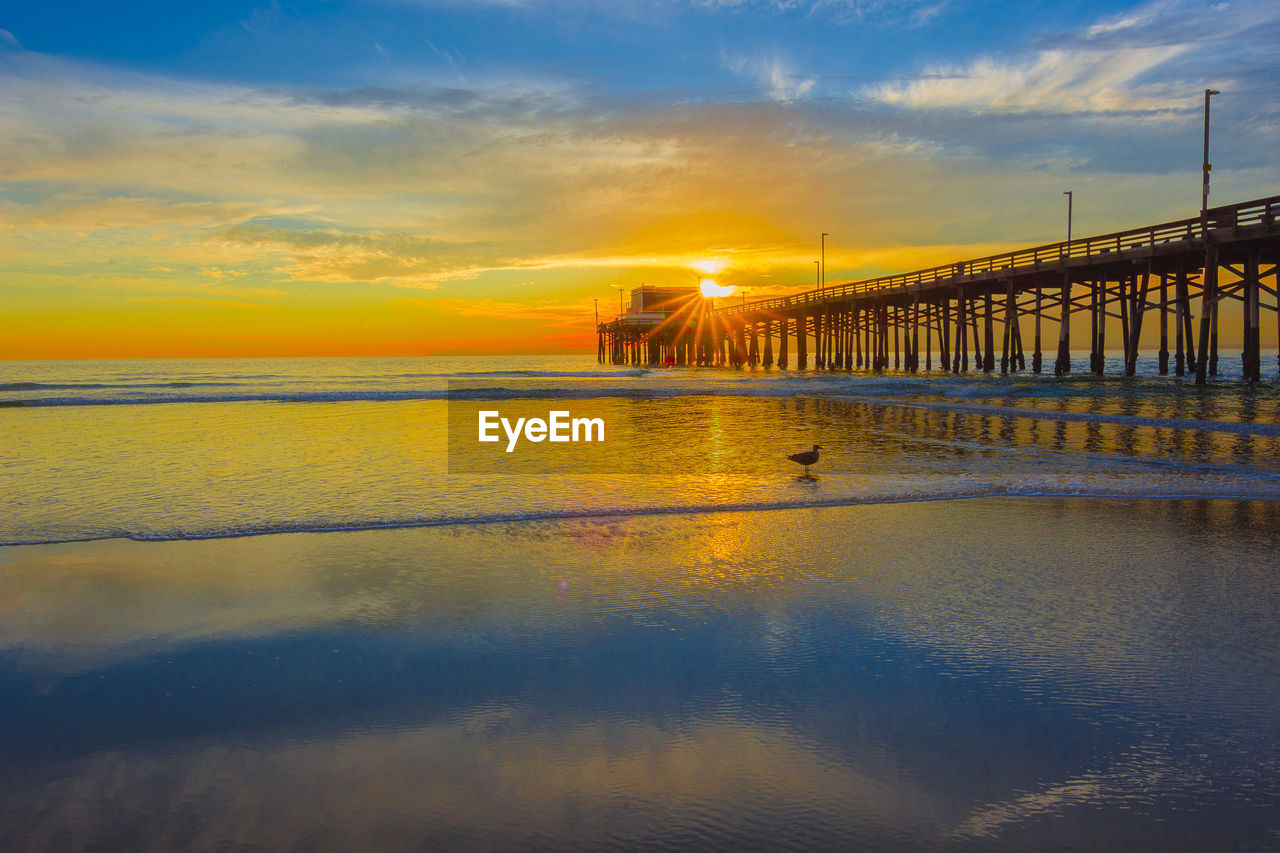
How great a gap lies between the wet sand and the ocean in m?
0.02

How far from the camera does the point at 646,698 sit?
364 centimetres

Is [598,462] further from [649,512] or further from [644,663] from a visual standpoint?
[644,663]

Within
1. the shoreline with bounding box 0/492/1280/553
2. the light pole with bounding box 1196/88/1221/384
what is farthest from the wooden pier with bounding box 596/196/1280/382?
the shoreline with bounding box 0/492/1280/553

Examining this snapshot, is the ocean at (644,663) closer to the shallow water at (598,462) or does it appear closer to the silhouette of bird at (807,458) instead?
the shallow water at (598,462)

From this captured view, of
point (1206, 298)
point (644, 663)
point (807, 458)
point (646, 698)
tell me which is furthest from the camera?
point (1206, 298)

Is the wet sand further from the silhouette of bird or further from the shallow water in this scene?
the silhouette of bird

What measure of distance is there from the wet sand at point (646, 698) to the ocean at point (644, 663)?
0.8 inches

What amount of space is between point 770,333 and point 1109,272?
4030 cm

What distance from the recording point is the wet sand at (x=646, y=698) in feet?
8.92

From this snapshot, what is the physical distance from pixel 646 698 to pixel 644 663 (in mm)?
431

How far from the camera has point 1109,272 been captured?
112 feet

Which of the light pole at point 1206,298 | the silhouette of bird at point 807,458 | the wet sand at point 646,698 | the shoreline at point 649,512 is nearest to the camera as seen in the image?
the wet sand at point 646,698

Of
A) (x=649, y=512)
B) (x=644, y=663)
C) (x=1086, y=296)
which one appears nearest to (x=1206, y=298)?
(x=1086, y=296)

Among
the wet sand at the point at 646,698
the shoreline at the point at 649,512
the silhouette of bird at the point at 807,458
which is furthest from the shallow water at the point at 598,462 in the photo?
the wet sand at the point at 646,698
